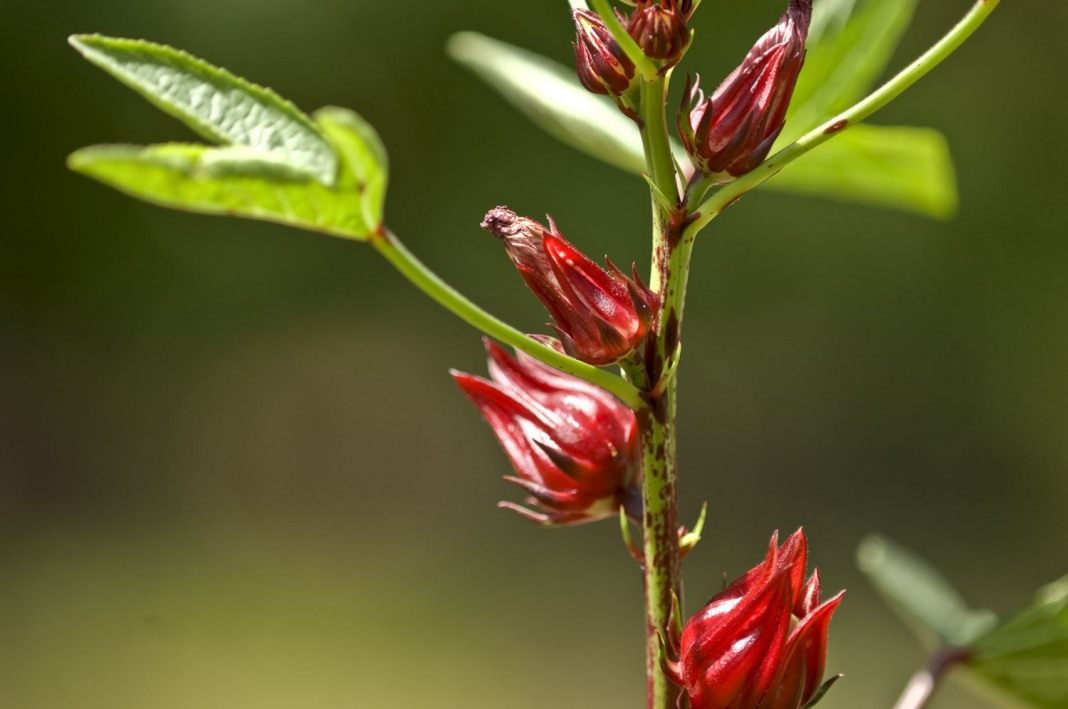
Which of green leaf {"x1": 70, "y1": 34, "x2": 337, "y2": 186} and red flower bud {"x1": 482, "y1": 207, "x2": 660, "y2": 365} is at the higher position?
green leaf {"x1": 70, "y1": 34, "x2": 337, "y2": 186}

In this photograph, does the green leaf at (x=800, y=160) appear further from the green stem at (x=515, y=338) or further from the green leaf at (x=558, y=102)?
the green stem at (x=515, y=338)

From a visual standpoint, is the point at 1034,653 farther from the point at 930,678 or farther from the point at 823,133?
the point at 823,133

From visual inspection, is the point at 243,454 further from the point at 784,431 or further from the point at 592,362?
the point at 592,362

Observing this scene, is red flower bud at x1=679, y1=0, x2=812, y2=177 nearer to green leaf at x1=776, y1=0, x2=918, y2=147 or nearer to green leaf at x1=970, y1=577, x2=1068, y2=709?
green leaf at x1=776, y1=0, x2=918, y2=147

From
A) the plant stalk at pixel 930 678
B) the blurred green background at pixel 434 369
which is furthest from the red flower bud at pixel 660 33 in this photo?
the blurred green background at pixel 434 369

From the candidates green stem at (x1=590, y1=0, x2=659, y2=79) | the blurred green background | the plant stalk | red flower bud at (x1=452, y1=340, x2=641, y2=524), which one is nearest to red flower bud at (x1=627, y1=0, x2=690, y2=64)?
green stem at (x1=590, y1=0, x2=659, y2=79)

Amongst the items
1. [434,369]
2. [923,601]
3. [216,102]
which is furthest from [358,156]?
[434,369]

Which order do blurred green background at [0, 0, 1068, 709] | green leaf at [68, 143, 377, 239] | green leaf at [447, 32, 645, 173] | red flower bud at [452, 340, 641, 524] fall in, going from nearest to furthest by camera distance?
1. green leaf at [68, 143, 377, 239]
2. red flower bud at [452, 340, 641, 524]
3. green leaf at [447, 32, 645, 173]
4. blurred green background at [0, 0, 1068, 709]
